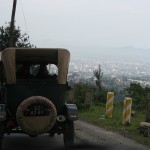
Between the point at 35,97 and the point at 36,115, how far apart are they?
37 cm

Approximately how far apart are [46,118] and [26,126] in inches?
17.4

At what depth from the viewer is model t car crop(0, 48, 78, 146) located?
9812 millimetres

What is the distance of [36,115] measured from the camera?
9.80 m

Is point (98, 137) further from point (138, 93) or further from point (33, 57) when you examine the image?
point (138, 93)

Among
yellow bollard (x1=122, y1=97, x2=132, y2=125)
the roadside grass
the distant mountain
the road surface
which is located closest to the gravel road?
the road surface

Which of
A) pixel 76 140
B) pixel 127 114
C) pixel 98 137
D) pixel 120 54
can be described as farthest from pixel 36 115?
pixel 120 54

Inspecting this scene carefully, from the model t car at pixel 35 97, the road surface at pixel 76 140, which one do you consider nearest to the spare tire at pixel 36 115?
the model t car at pixel 35 97

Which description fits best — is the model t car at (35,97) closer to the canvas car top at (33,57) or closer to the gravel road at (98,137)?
the canvas car top at (33,57)

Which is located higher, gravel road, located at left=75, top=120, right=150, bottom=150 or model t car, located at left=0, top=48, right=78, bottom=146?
model t car, located at left=0, top=48, right=78, bottom=146

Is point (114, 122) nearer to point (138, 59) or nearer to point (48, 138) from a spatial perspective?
point (48, 138)

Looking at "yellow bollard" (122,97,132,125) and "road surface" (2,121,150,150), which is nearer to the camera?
"road surface" (2,121,150,150)

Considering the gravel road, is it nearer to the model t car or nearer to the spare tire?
the model t car

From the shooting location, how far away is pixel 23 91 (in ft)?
33.2

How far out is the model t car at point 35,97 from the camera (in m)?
9.81
